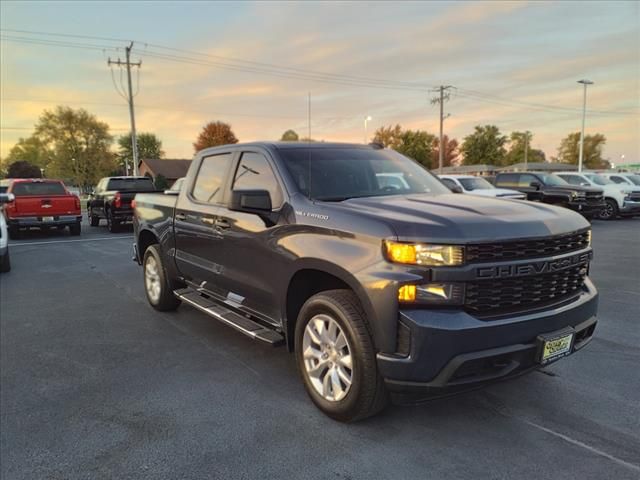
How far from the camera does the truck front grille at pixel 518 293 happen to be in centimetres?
268

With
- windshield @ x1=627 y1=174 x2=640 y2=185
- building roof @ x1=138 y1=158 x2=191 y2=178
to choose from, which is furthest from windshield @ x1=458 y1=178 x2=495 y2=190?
building roof @ x1=138 y1=158 x2=191 y2=178

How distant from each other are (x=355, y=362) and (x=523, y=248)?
123 centimetres

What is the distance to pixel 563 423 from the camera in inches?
122

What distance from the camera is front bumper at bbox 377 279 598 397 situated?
8.43 feet

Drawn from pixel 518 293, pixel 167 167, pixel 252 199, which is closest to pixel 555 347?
pixel 518 293

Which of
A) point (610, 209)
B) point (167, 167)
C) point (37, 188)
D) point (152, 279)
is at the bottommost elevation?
point (152, 279)

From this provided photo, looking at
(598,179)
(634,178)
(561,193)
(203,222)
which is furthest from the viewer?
(634,178)

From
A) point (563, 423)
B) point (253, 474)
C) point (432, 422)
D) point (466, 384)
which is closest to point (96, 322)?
point (253, 474)

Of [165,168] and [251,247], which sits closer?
[251,247]

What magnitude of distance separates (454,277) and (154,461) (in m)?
2.05

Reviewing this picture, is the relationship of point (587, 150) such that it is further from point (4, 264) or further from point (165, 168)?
point (4, 264)

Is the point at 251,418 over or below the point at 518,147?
below

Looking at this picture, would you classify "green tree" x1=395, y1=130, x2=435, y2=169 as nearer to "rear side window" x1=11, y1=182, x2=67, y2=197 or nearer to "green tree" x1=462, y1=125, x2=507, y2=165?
"green tree" x1=462, y1=125, x2=507, y2=165

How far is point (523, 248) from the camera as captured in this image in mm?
2814
